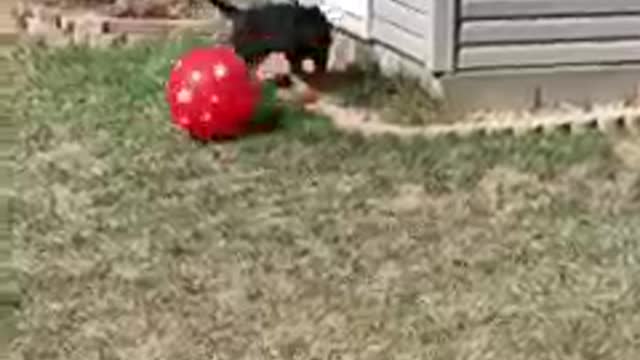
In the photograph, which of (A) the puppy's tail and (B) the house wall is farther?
(A) the puppy's tail

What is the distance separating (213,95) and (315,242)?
6.51 ft

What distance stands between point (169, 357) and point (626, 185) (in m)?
3.40

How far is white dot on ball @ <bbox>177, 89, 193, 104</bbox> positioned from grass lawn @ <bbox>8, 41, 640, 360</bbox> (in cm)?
26

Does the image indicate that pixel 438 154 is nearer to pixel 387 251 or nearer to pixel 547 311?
pixel 387 251

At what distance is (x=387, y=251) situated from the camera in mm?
8156

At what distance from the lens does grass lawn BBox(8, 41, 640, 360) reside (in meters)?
7.11

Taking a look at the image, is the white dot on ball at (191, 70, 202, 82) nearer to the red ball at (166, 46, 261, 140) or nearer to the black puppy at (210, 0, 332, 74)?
the red ball at (166, 46, 261, 140)

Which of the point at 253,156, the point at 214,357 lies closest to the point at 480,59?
the point at 253,156

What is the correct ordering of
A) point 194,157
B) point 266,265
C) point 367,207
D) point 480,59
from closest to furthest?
point 266,265 < point 367,207 < point 194,157 < point 480,59

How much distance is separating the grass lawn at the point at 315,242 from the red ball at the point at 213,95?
159 mm

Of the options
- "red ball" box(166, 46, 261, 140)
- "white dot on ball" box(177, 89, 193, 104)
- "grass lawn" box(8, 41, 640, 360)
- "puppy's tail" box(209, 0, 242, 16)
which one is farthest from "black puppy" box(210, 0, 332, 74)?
"white dot on ball" box(177, 89, 193, 104)

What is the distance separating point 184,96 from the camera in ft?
32.9

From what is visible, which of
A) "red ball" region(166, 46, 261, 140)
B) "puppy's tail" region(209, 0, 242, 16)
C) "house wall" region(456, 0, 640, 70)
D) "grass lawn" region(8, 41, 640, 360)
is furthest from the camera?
"puppy's tail" region(209, 0, 242, 16)

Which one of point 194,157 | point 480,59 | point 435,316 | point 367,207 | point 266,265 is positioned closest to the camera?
point 435,316
